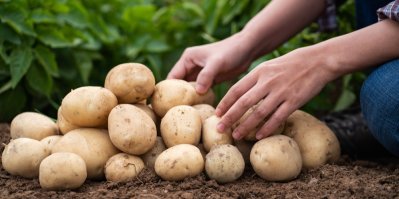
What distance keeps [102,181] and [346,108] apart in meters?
1.45

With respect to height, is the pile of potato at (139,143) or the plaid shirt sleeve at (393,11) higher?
the plaid shirt sleeve at (393,11)

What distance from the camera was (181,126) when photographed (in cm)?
182

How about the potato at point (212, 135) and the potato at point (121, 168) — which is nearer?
the potato at point (121, 168)

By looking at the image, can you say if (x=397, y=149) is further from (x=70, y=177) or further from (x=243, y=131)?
(x=70, y=177)

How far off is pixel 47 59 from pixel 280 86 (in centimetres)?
134

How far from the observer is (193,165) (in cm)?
171

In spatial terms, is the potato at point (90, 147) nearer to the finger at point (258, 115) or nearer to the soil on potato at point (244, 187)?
the soil on potato at point (244, 187)

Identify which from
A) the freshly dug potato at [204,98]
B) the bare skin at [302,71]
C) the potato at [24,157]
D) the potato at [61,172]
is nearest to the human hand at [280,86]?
the bare skin at [302,71]

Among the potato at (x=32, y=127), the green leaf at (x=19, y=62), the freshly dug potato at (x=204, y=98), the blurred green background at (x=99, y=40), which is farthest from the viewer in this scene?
the blurred green background at (x=99, y=40)

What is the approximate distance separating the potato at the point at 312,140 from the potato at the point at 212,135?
0.69ft

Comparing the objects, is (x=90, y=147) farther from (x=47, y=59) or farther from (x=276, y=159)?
(x=47, y=59)

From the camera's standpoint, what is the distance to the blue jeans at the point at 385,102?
173 centimetres

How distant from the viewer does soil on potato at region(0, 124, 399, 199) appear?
1595mm

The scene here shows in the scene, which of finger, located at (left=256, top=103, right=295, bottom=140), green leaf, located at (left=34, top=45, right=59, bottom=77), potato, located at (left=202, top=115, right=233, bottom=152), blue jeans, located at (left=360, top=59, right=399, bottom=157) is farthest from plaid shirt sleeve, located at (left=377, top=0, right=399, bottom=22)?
green leaf, located at (left=34, top=45, right=59, bottom=77)
